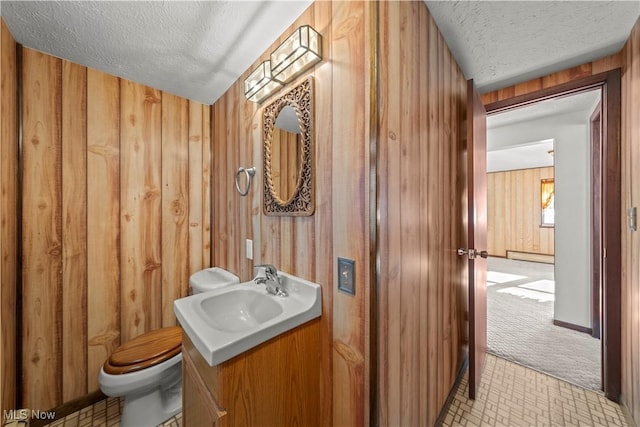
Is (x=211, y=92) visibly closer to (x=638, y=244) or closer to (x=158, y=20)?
(x=158, y=20)

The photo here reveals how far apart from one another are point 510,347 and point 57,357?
340 cm

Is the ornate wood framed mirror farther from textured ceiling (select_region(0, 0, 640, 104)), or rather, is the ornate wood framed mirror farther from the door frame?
the door frame

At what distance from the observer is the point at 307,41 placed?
109cm

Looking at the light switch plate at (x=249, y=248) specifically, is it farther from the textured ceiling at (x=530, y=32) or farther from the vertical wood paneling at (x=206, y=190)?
the textured ceiling at (x=530, y=32)

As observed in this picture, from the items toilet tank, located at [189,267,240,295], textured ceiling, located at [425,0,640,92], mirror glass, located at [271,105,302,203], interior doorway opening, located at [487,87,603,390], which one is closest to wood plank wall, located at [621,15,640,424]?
textured ceiling, located at [425,0,640,92]

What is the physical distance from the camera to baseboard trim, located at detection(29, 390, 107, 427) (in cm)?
145

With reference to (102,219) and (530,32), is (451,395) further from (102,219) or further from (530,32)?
(102,219)

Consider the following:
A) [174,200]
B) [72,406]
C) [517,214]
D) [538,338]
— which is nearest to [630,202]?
[538,338]

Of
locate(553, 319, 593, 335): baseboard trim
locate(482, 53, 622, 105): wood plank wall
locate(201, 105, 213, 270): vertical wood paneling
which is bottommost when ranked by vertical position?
locate(553, 319, 593, 335): baseboard trim

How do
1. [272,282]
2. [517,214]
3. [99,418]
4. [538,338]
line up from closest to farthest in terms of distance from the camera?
1. [272,282]
2. [99,418]
3. [538,338]
4. [517,214]

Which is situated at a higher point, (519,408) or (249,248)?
(249,248)

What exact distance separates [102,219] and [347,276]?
174 centimetres

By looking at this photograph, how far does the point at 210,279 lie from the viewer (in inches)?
76.6

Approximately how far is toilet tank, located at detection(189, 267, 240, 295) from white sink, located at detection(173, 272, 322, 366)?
0.45 meters
